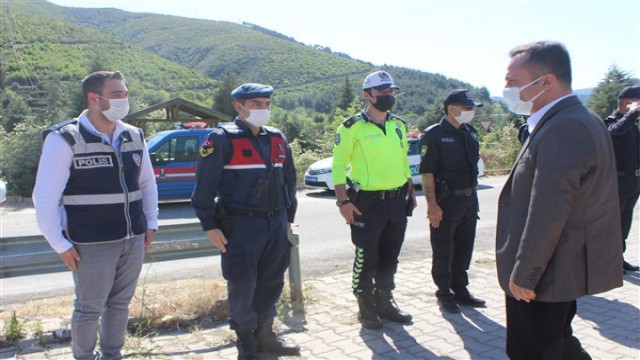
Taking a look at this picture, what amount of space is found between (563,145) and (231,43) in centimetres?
12711

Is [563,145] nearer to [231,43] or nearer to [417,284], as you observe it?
[417,284]

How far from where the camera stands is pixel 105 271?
10.7ft

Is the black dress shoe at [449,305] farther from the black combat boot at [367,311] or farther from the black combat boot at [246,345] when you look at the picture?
the black combat boot at [246,345]

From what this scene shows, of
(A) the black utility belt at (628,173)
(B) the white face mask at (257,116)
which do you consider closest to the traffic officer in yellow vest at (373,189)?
(B) the white face mask at (257,116)

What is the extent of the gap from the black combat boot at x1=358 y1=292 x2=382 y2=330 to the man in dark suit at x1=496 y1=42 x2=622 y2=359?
6.08ft

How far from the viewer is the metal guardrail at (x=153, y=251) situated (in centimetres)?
407

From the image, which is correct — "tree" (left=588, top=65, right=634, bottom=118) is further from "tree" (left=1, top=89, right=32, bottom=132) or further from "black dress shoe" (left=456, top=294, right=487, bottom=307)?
"tree" (left=1, top=89, right=32, bottom=132)

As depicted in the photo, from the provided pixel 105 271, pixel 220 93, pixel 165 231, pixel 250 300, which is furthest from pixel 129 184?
pixel 220 93

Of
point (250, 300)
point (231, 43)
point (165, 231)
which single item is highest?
point (231, 43)

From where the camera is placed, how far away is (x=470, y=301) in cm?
494

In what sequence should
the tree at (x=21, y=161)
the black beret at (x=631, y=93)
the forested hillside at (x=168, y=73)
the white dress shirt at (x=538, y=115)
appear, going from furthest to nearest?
the forested hillside at (x=168, y=73) < the tree at (x=21, y=161) < the black beret at (x=631, y=93) < the white dress shirt at (x=538, y=115)

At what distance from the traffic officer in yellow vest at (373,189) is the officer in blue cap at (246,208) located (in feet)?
2.54

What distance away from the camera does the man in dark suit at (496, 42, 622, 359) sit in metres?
2.38

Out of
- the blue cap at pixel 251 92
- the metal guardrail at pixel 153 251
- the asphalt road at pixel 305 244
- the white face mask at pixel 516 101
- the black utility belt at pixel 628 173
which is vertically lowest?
the asphalt road at pixel 305 244
